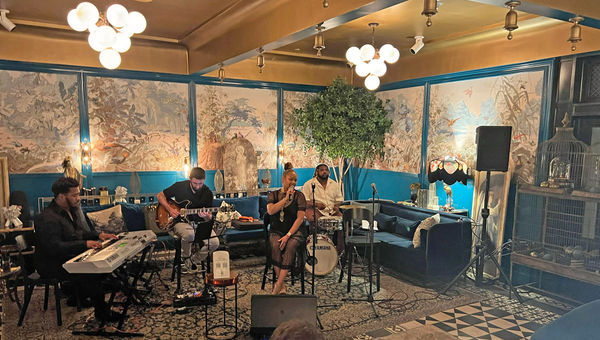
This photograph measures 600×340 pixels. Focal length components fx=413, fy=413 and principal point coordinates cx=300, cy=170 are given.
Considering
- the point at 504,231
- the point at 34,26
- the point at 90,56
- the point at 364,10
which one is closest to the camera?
the point at 364,10

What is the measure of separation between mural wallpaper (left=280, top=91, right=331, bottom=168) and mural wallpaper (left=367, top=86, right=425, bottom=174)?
1.70m

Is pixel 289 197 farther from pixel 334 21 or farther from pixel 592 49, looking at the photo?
pixel 592 49

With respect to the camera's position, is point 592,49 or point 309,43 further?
point 309,43

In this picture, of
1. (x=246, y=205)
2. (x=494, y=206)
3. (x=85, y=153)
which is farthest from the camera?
(x=246, y=205)

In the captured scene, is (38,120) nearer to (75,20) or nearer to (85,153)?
(85,153)

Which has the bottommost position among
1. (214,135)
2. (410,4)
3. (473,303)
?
(473,303)

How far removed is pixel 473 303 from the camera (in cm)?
537

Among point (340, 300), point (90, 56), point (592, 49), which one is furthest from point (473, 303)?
point (90, 56)

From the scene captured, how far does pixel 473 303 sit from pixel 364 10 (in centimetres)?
395

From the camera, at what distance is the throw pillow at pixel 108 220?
6.09 metres

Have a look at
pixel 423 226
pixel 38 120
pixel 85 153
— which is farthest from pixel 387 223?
pixel 38 120

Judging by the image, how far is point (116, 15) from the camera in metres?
3.61

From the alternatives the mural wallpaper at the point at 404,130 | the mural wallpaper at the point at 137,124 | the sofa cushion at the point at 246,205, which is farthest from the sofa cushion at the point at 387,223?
the mural wallpaper at the point at 137,124

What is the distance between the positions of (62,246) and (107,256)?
24.7 inches
